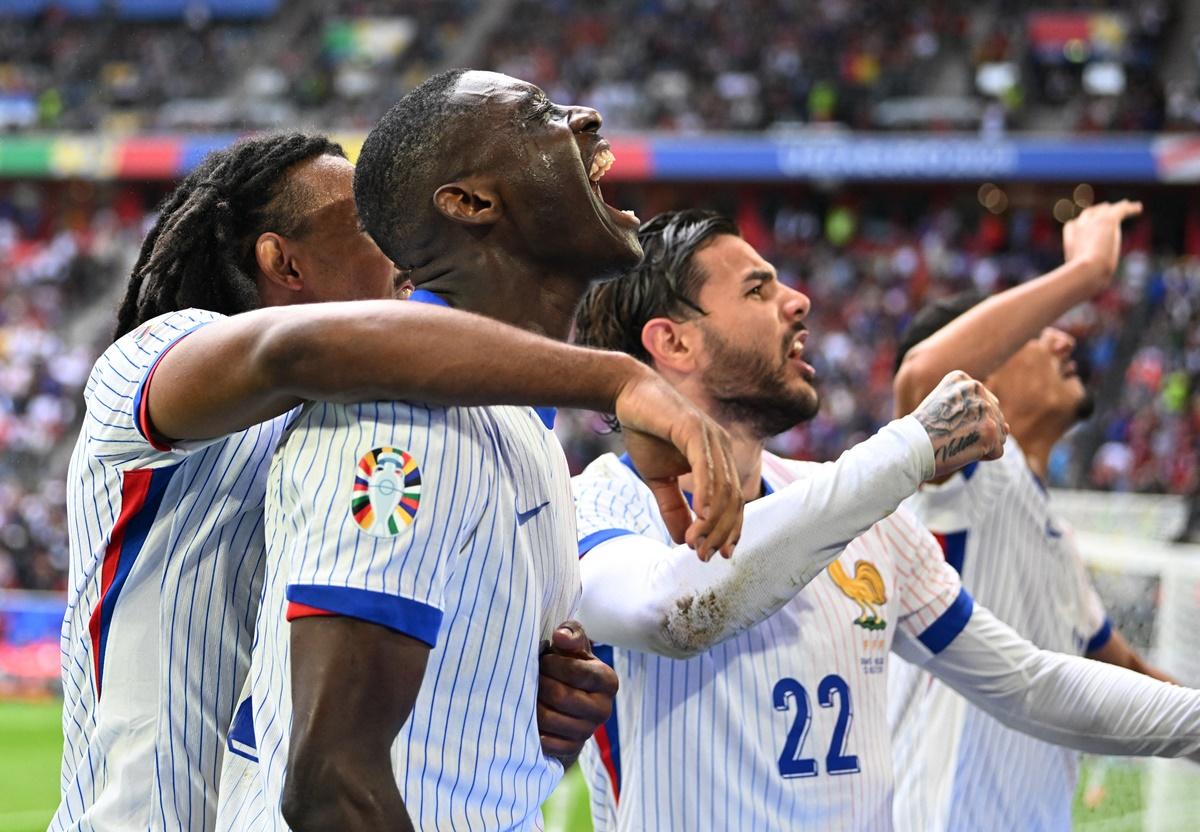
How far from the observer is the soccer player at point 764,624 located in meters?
2.65

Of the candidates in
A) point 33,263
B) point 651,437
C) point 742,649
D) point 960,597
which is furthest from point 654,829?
point 33,263

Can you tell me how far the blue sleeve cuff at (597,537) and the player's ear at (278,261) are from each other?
81 centimetres

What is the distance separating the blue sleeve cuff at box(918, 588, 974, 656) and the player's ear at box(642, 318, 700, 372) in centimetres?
81

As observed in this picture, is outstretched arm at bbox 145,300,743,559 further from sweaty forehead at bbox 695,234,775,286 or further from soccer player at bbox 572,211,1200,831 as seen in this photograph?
sweaty forehead at bbox 695,234,775,286

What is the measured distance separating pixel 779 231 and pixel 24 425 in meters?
15.6

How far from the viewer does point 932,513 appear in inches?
178

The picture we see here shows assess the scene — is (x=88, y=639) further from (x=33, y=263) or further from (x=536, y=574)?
(x=33, y=263)

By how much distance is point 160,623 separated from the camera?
7.82ft

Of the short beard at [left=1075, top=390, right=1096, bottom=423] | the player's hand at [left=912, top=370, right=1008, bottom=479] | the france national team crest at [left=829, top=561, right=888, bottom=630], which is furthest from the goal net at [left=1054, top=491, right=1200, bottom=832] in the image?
the player's hand at [left=912, top=370, right=1008, bottom=479]

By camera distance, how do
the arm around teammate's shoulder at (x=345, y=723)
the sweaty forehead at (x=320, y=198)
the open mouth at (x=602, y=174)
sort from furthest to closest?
the sweaty forehead at (x=320, y=198)
the open mouth at (x=602, y=174)
the arm around teammate's shoulder at (x=345, y=723)

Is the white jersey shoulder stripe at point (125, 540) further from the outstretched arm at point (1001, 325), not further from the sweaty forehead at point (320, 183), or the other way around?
the outstretched arm at point (1001, 325)

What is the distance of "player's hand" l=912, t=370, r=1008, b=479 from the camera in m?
2.52

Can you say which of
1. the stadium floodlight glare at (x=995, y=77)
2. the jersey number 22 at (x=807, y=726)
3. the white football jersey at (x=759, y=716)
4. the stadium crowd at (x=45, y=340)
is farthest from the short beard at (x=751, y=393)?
the stadium floodlight glare at (x=995, y=77)

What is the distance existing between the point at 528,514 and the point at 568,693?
0.30 metres
